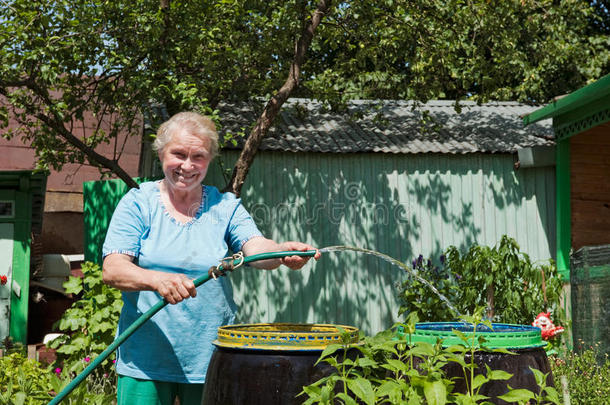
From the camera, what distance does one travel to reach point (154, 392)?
7.09ft

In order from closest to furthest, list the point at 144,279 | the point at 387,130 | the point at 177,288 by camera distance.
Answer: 1. the point at 177,288
2. the point at 144,279
3. the point at 387,130

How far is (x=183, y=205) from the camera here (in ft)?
7.52

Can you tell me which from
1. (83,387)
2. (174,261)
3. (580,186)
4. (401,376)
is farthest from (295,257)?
(580,186)

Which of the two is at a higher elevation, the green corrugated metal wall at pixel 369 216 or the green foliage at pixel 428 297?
the green corrugated metal wall at pixel 369 216

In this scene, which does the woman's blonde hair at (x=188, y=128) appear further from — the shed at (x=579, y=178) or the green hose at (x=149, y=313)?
the shed at (x=579, y=178)

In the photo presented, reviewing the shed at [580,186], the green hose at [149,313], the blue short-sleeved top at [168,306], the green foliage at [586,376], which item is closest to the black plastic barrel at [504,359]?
the green hose at [149,313]

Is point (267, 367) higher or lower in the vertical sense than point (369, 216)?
lower

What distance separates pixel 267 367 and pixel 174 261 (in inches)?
25.1

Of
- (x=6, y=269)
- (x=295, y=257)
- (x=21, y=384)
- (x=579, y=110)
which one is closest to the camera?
(x=295, y=257)

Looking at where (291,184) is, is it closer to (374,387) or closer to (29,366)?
(29,366)

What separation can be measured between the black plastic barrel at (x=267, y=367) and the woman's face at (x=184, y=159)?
662 mm

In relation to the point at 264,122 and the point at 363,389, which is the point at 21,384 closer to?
the point at 363,389

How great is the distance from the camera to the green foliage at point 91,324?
5.76 metres

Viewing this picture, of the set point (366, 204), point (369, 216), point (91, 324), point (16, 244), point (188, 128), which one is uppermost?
point (366, 204)
